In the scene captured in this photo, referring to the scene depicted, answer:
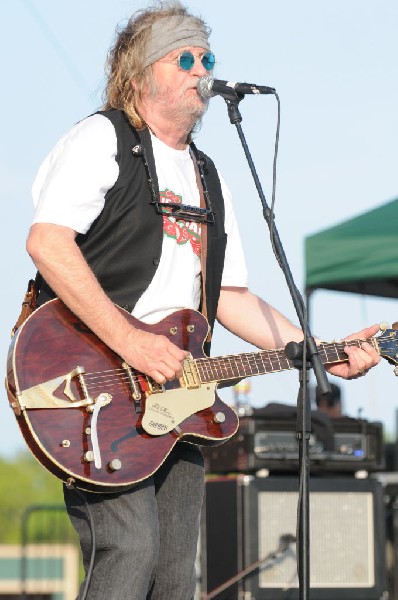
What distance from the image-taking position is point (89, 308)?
130 inches

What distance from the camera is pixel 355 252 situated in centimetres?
649

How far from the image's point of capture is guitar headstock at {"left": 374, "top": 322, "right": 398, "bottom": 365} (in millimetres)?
3902

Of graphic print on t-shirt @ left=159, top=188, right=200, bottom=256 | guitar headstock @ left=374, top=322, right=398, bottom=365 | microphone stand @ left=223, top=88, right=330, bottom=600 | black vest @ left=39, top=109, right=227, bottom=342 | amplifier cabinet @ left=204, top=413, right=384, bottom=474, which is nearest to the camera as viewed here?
microphone stand @ left=223, top=88, right=330, bottom=600

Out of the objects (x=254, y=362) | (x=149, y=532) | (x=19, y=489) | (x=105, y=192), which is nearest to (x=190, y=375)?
(x=254, y=362)

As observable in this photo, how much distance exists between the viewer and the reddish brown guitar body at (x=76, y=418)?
320cm

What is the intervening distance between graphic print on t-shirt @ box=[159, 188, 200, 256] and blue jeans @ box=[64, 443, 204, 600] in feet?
2.12

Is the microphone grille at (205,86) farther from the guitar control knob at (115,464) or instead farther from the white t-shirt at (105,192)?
the guitar control knob at (115,464)

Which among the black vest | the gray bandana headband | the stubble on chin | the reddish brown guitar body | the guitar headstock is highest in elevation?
the gray bandana headband

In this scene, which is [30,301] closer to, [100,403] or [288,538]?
[100,403]

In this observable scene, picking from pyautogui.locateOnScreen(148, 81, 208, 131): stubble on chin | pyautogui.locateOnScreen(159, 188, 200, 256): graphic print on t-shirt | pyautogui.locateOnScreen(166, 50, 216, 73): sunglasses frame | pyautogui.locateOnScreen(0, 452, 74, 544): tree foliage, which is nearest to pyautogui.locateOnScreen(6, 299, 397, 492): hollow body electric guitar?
pyautogui.locateOnScreen(159, 188, 200, 256): graphic print on t-shirt

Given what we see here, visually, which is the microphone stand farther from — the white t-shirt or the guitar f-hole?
the guitar f-hole

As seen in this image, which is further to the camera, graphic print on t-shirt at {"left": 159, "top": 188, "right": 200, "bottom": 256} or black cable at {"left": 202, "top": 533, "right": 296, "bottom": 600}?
black cable at {"left": 202, "top": 533, "right": 296, "bottom": 600}

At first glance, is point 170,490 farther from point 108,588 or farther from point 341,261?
point 341,261

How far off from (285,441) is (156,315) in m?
2.71
